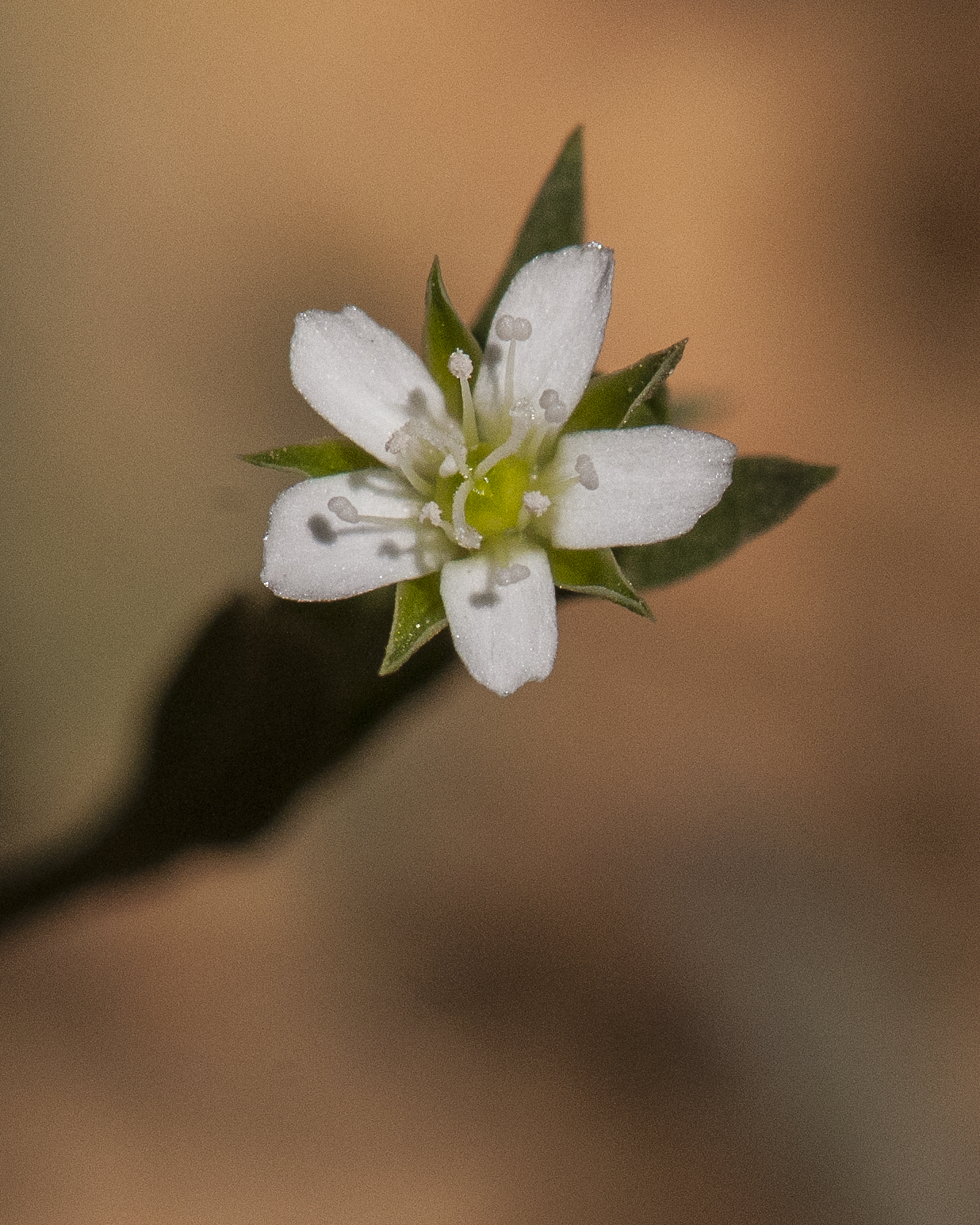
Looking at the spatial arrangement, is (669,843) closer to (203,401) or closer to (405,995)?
Result: (405,995)

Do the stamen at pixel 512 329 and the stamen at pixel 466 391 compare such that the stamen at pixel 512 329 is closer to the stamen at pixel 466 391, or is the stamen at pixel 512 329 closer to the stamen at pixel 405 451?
the stamen at pixel 466 391

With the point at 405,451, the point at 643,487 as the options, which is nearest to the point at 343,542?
the point at 405,451

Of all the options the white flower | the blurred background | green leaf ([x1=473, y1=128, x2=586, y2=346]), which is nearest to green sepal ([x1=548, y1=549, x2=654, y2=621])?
the white flower

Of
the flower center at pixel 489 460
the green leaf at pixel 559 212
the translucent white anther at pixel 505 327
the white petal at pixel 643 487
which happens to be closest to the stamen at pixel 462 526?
the flower center at pixel 489 460

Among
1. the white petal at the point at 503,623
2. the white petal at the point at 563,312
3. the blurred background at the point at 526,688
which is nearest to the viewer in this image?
the white petal at the point at 503,623

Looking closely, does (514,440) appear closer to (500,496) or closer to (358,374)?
(500,496)

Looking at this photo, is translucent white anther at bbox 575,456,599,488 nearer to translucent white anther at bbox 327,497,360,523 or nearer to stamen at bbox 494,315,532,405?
stamen at bbox 494,315,532,405
